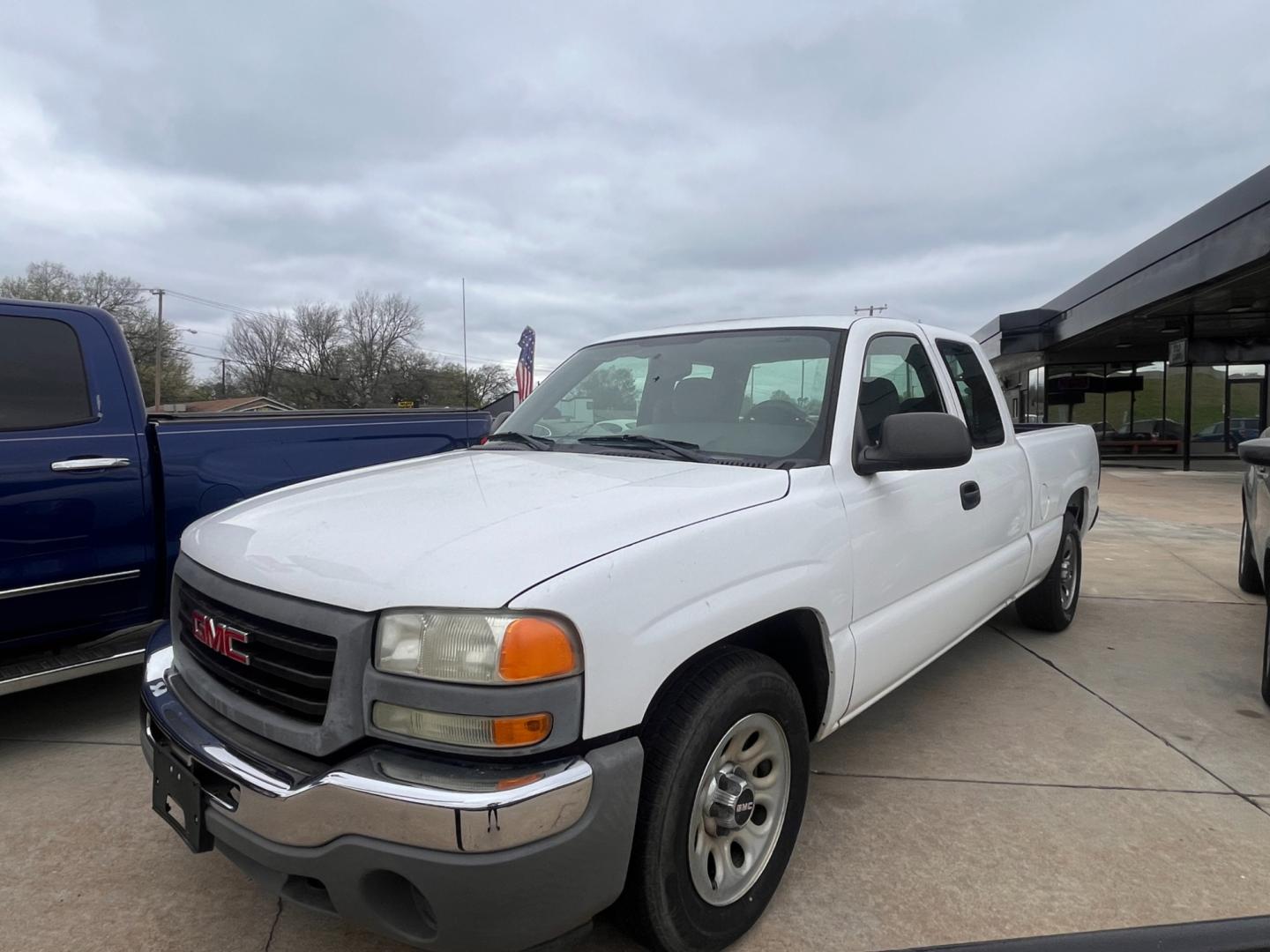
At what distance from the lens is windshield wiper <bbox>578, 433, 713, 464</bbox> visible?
2.82 metres

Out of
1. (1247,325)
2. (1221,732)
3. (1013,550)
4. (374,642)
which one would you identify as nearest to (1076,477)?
(1013,550)

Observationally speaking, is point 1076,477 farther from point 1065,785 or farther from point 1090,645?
point 1065,785

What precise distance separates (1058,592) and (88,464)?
17.3 ft

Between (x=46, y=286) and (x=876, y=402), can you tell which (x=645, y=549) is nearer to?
(x=876, y=402)

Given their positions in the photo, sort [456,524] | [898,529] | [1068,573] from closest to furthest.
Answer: [456,524] → [898,529] → [1068,573]

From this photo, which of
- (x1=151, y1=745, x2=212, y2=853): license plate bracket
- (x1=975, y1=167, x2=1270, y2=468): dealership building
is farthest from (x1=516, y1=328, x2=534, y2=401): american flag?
(x1=151, y1=745, x2=212, y2=853): license plate bracket

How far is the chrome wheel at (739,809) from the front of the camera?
2127 mm

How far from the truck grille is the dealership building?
13484 millimetres

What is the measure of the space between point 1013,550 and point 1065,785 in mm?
1201

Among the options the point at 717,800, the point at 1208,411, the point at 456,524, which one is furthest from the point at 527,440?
the point at 1208,411

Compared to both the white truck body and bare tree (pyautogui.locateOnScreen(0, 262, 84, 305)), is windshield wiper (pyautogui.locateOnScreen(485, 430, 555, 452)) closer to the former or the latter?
the white truck body

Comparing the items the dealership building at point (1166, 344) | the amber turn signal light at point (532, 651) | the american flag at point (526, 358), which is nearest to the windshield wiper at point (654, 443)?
the amber turn signal light at point (532, 651)

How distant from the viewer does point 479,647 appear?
1.71m

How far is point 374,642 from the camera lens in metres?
1.78
